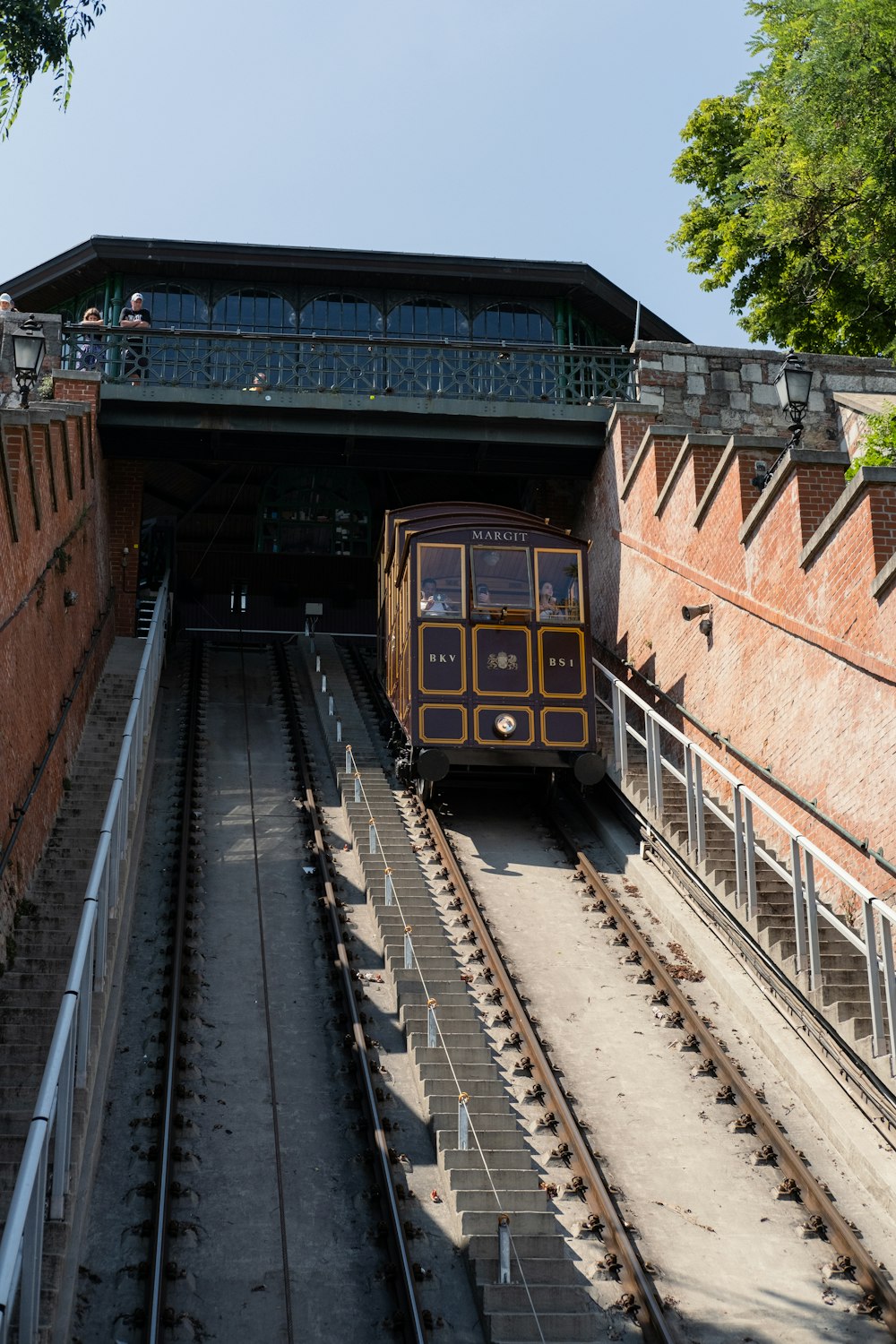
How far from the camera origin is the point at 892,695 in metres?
10.8

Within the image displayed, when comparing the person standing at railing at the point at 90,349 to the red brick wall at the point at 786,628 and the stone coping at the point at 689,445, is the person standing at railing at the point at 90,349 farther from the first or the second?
the stone coping at the point at 689,445

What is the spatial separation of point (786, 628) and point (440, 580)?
4.39m

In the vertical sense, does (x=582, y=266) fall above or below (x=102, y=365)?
above

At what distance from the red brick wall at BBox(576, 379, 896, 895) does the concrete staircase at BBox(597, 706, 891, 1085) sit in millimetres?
582

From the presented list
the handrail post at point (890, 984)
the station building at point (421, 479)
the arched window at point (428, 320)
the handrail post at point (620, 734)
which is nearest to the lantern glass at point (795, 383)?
the station building at point (421, 479)

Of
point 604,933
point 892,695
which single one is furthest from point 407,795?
point 892,695

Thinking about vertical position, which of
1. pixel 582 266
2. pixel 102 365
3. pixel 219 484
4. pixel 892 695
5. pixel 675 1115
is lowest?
pixel 675 1115

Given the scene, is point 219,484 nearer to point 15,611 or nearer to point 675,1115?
point 15,611

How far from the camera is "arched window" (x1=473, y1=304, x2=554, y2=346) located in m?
24.3

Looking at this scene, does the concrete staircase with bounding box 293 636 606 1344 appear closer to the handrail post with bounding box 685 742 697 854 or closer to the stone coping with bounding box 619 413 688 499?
the handrail post with bounding box 685 742 697 854

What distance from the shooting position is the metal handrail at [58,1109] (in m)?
5.34

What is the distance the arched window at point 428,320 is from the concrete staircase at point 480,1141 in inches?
489

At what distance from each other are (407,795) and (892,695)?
290 inches

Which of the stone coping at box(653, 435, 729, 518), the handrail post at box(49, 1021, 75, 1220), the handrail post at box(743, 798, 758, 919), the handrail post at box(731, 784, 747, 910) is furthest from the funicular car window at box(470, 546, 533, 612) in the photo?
the handrail post at box(49, 1021, 75, 1220)
